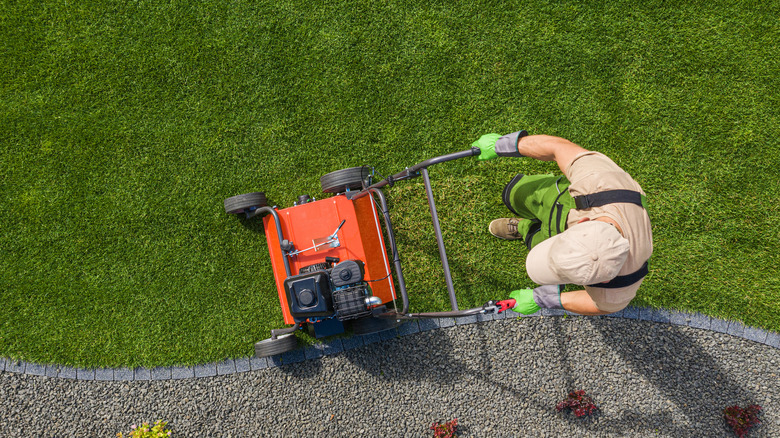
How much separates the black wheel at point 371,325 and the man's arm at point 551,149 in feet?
7.13

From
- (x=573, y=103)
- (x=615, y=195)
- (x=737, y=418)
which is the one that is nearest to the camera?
(x=615, y=195)

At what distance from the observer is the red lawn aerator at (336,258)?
3.46 meters

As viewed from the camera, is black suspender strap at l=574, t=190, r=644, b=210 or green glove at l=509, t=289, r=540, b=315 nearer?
black suspender strap at l=574, t=190, r=644, b=210

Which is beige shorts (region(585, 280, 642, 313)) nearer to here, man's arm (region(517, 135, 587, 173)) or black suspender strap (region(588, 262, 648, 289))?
black suspender strap (region(588, 262, 648, 289))

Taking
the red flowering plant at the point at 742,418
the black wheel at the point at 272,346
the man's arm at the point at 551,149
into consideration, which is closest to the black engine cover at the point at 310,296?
the black wheel at the point at 272,346

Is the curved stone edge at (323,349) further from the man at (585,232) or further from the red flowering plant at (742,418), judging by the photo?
the man at (585,232)

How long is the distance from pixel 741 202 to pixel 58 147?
27.0ft

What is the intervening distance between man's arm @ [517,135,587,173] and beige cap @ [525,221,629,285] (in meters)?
0.65

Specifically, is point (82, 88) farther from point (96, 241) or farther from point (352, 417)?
point (352, 417)

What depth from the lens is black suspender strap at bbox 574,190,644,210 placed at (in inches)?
103

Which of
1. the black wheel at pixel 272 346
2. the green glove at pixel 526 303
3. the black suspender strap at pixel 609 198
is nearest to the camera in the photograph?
the black suspender strap at pixel 609 198

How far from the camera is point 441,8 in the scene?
5.06m

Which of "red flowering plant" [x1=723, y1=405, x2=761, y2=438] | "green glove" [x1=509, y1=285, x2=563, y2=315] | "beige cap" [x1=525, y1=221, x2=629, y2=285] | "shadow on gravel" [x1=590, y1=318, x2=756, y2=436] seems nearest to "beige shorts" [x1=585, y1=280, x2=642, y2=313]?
"green glove" [x1=509, y1=285, x2=563, y2=315]

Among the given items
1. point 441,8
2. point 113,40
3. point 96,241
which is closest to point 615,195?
point 441,8
